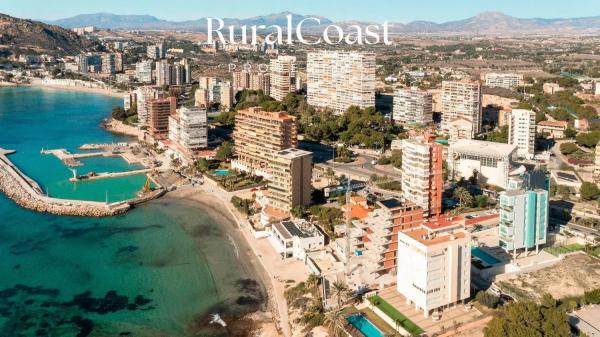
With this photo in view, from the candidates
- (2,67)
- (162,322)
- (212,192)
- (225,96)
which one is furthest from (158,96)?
(2,67)

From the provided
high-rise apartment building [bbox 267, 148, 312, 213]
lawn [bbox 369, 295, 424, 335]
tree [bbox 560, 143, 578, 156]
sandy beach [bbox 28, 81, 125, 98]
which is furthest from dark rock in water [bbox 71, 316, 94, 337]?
sandy beach [bbox 28, 81, 125, 98]

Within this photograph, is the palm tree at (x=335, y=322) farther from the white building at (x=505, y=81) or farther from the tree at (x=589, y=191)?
the white building at (x=505, y=81)

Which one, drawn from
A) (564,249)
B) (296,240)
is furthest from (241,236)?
(564,249)

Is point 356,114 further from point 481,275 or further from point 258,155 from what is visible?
point 481,275

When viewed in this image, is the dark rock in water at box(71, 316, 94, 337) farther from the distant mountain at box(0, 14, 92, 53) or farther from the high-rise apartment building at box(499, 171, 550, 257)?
the distant mountain at box(0, 14, 92, 53)

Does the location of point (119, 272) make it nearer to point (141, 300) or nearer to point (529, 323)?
point (141, 300)

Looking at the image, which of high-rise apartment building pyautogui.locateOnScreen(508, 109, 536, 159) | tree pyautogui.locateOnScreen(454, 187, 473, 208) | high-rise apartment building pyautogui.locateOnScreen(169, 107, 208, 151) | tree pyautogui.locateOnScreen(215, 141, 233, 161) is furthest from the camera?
high-rise apartment building pyautogui.locateOnScreen(169, 107, 208, 151)
